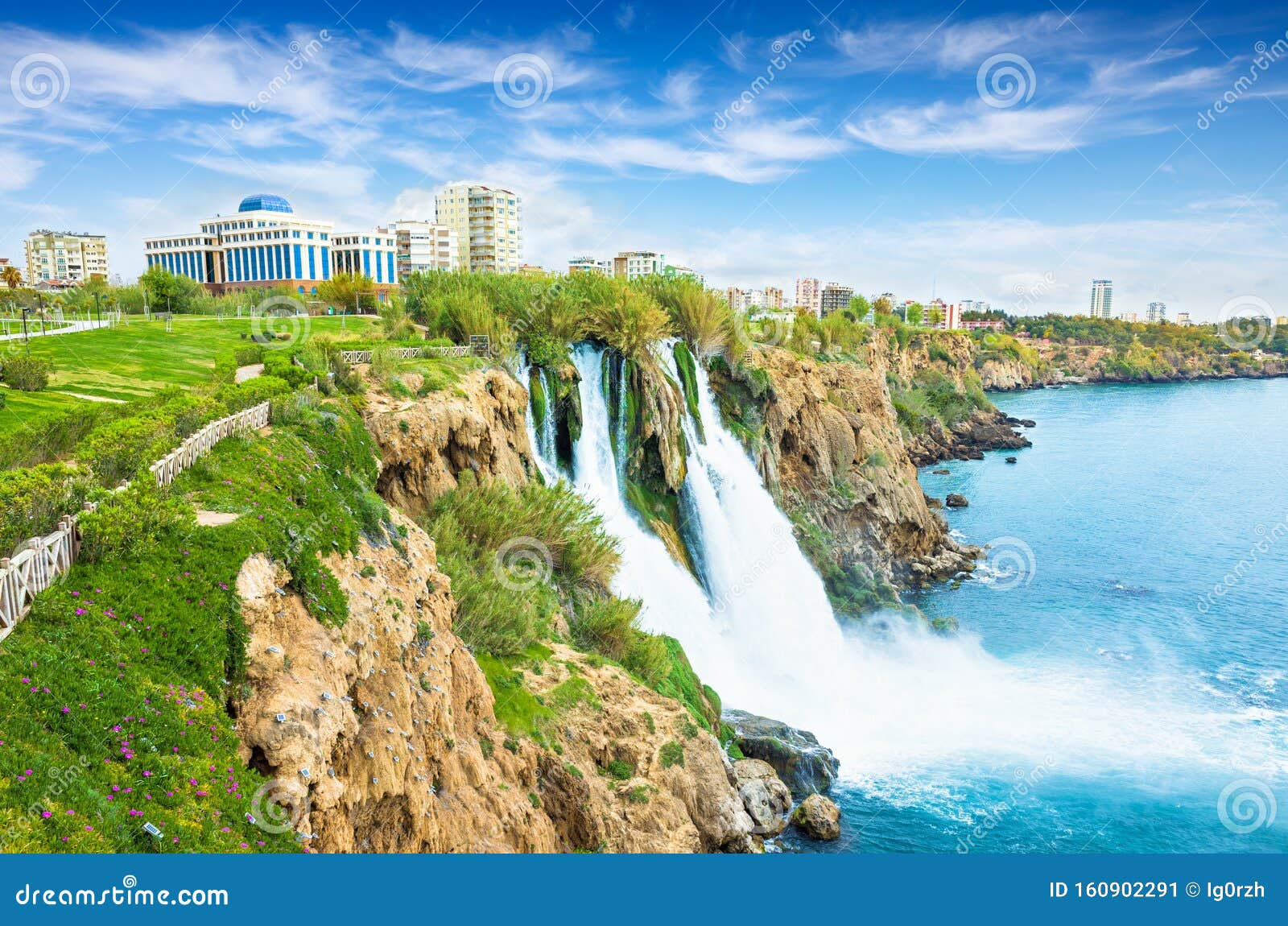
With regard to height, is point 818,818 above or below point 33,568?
below

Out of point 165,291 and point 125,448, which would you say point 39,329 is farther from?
point 125,448

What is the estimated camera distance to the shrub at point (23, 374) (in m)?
17.2

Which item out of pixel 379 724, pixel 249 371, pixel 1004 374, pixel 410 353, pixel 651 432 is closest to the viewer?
pixel 379 724

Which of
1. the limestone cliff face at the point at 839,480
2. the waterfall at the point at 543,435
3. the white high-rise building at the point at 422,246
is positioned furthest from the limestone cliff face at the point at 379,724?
the white high-rise building at the point at 422,246

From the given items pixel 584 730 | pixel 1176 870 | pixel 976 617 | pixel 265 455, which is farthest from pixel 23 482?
pixel 976 617

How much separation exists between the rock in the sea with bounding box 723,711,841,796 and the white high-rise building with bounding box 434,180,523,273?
86.4 metres

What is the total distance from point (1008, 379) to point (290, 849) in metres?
119

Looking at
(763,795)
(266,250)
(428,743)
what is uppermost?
(266,250)

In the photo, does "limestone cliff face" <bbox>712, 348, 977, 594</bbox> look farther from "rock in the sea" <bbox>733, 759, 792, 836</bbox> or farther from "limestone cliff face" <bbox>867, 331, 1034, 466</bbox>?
"rock in the sea" <bbox>733, 759, 792, 836</bbox>

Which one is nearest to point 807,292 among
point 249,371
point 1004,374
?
point 1004,374

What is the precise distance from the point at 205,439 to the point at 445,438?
21.2 feet

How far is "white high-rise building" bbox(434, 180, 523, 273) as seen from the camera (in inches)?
3907

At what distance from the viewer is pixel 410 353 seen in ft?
72.1

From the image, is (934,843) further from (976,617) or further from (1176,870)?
(976,617)
